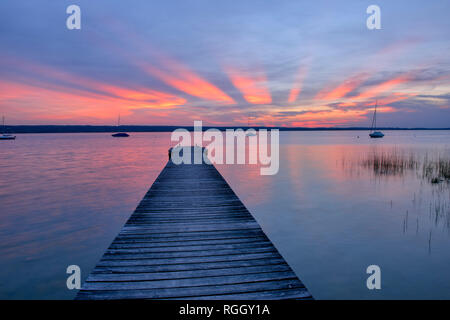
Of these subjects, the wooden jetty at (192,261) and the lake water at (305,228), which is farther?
the lake water at (305,228)

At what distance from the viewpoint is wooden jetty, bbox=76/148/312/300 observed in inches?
132

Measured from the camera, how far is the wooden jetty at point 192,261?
11.0 ft

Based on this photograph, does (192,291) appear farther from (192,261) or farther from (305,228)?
(305,228)

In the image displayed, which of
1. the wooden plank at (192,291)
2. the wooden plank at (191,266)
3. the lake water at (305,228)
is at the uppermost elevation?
the wooden plank at (191,266)

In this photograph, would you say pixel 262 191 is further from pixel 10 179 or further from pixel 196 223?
pixel 10 179

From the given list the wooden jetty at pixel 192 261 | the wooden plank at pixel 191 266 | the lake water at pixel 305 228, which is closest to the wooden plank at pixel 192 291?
the wooden jetty at pixel 192 261

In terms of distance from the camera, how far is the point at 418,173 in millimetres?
17250

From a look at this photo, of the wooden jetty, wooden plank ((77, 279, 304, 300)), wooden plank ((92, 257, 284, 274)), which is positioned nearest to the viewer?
wooden plank ((77, 279, 304, 300))

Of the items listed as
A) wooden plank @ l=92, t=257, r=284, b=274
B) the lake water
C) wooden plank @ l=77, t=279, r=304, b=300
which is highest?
wooden plank @ l=92, t=257, r=284, b=274

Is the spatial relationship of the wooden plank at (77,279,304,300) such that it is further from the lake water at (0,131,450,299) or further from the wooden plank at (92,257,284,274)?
the lake water at (0,131,450,299)

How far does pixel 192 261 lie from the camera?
4145 millimetres

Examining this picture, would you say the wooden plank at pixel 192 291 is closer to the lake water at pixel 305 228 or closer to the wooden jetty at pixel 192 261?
the wooden jetty at pixel 192 261

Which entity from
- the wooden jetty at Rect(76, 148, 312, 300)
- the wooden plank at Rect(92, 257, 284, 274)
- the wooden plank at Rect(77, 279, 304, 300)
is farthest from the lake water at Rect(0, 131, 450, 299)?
the wooden plank at Rect(77, 279, 304, 300)
